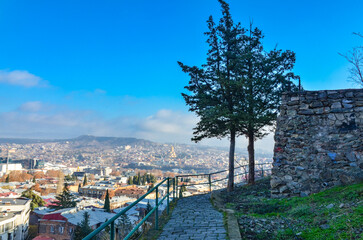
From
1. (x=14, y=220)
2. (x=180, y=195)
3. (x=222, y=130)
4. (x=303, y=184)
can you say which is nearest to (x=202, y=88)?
(x=222, y=130)

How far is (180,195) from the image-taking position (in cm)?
1167

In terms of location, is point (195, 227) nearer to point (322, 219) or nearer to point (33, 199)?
point (322, 219)

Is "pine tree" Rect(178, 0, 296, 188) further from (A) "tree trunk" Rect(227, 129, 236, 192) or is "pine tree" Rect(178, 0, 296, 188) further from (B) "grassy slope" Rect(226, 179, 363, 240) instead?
(B) "grassy slope" Rect(226, 179, 363, 240)

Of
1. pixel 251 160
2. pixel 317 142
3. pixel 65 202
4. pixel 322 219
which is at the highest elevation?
pixel 317 142

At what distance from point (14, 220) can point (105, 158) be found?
565ft

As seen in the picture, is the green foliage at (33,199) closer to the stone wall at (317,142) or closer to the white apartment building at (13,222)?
the white apartment building at (13,222)

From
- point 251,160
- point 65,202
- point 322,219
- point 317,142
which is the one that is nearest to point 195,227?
point 322,219

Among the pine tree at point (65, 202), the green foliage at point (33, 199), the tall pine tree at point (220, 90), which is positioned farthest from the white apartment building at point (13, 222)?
the tall pine tree at point (220, 90)

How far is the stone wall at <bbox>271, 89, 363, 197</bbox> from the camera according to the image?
8.20m

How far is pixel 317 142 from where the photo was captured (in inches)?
341

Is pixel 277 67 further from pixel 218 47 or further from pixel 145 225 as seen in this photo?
pixel 145 225

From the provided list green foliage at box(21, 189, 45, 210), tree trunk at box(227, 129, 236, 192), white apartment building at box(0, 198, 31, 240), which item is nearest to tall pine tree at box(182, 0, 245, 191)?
tree trunk at box(227, 129, 236, 192)

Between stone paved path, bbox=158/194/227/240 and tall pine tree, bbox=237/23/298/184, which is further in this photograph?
tall pine tree, bbox=237/23/298/184

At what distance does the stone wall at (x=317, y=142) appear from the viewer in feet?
26.9
